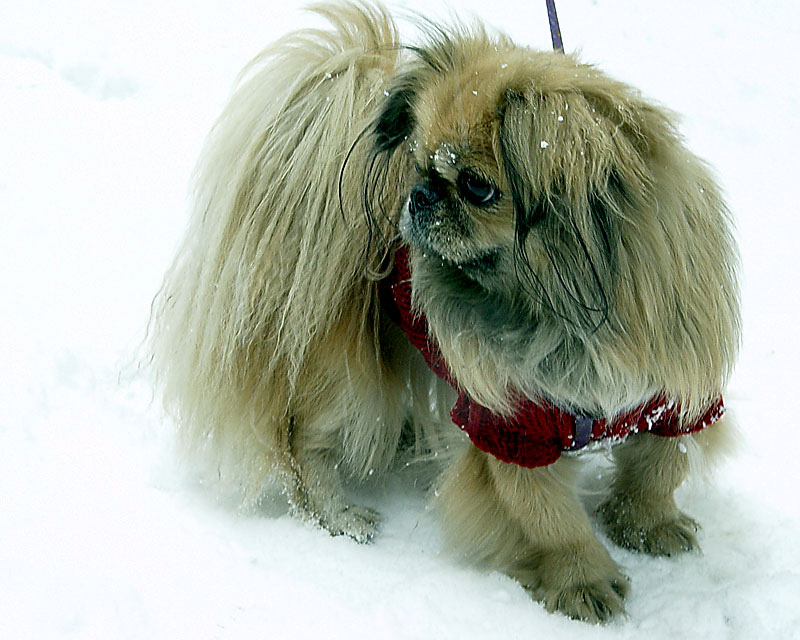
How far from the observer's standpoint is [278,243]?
204 centimetres

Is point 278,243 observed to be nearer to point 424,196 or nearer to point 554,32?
point 424,196

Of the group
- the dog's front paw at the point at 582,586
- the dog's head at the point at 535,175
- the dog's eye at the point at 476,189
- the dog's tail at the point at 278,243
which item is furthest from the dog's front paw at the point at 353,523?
the dog's eye at the point at 476,189

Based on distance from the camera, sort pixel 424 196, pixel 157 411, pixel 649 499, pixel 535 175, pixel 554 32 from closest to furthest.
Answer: pixel 535 175 < pixel 424 196 < pixel 554 32 < pixel 649 499 < pixel 157 411

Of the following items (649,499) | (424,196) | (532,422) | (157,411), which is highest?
(424,196)

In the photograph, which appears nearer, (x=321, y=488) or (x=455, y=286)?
(x=455, y=286)

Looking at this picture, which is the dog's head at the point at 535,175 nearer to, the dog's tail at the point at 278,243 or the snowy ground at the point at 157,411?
the dog's tail at the point at 278,243

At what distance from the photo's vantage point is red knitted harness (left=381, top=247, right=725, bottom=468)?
5.93 feet

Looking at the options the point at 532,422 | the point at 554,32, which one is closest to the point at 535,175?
the point at 532,422

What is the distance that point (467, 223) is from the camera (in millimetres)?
1512

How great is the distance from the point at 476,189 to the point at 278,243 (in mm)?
696

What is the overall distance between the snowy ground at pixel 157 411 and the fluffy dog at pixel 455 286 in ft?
0.46

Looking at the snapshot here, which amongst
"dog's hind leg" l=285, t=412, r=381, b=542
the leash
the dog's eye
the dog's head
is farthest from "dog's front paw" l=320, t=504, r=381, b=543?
the leash

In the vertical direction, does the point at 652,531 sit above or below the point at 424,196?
below

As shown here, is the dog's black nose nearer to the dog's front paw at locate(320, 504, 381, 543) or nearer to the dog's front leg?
the dog's front leg
